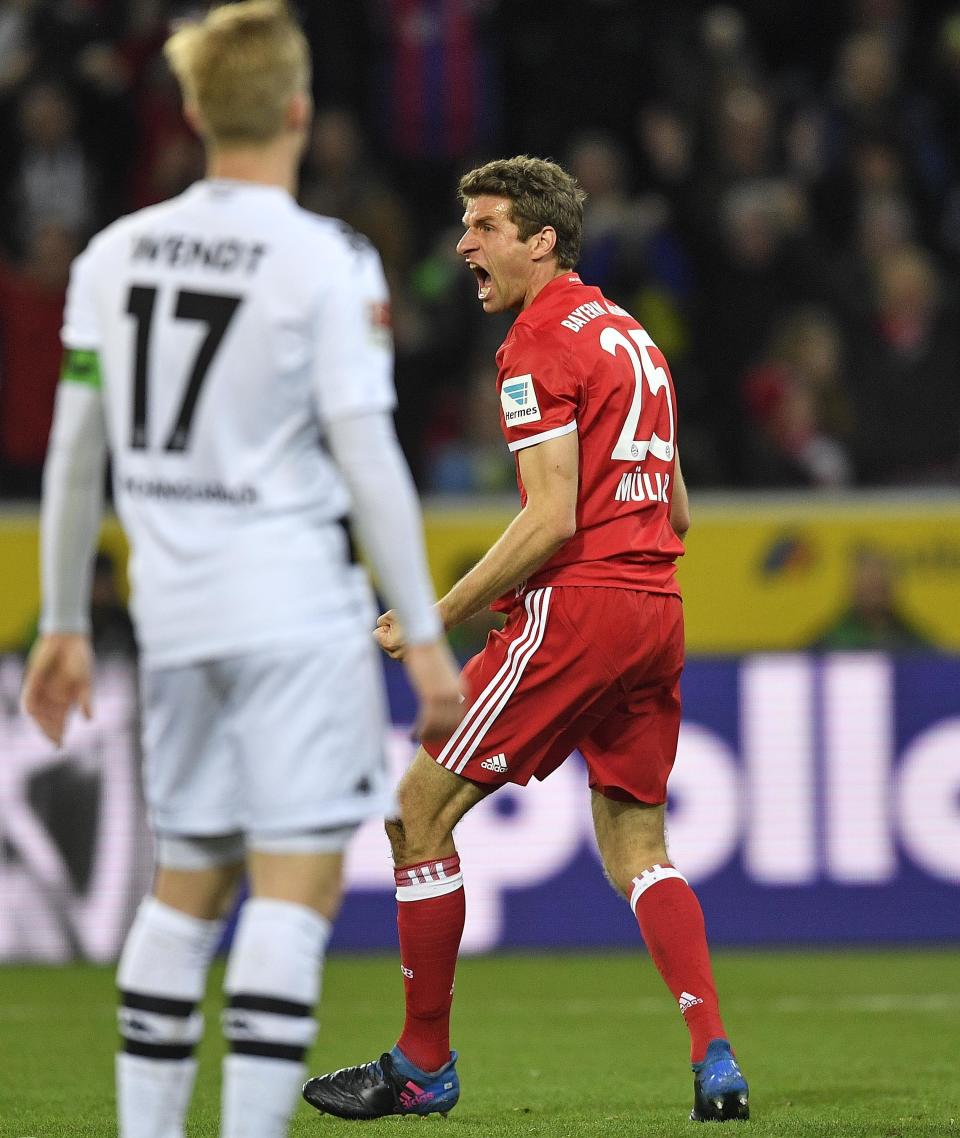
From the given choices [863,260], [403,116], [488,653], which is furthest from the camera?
[403,116]

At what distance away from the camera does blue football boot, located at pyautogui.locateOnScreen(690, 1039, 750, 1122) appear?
4.48m

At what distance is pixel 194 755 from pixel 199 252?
805 mm

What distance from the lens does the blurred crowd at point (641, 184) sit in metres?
10.1

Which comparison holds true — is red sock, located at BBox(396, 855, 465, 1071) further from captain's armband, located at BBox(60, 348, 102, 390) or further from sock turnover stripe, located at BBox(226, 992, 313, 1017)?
captain's armband, located at BBox(60, 348, 102, 390)

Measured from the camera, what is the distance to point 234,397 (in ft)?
10.4

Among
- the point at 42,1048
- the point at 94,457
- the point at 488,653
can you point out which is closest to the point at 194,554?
the point at 94,457

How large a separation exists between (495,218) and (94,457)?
172 cm

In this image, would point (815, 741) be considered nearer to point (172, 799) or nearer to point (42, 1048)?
point (42, 1048)

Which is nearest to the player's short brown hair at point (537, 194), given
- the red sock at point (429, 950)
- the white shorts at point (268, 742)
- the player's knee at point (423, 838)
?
the player's knee at point (423, 838)

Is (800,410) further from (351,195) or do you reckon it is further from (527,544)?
(527,544)

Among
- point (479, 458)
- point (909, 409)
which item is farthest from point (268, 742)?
point (909, 409)

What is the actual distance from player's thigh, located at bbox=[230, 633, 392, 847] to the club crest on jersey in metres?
1.41

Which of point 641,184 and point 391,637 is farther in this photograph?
point 641,184

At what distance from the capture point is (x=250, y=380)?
3.16 metres
